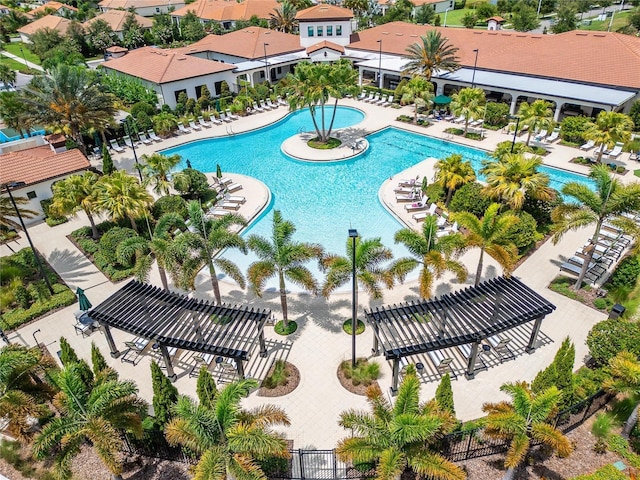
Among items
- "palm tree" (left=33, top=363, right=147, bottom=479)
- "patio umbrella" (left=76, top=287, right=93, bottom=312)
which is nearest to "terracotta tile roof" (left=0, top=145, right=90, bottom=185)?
"patio umbrella" (left=76, top=287, right=93, bottom=312)

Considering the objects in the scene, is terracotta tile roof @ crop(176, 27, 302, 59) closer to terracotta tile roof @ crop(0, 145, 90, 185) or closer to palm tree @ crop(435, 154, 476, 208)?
terracotta tile roof @ crop(0, 145, 90, 185)

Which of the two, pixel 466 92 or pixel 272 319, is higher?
pixel 466 92

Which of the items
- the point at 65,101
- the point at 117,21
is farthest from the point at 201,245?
the point at 117,21

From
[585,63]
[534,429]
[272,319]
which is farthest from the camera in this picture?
[585,63]

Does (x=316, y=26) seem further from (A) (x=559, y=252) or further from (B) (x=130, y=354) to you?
(B) (x=130, y=354)

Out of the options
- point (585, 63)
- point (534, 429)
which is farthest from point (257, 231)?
point (585, 63)

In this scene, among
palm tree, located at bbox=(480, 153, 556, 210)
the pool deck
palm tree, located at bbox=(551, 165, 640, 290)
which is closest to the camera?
the pool deck

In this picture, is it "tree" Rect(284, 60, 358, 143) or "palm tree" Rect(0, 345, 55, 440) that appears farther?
"tree" Rect(284, 60, 358, 143)

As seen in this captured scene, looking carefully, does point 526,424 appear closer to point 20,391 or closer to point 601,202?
point 601,202
